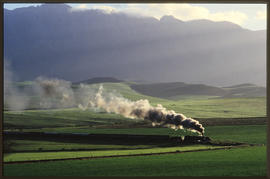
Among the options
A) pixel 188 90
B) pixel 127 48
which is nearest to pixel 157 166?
pixel 188 90

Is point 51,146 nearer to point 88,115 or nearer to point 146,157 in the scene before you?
point 146,157

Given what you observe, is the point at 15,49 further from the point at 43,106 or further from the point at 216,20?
the point at 216,20

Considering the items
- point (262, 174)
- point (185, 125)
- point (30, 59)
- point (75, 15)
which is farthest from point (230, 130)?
point (75, 15)

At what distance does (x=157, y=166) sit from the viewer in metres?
16.9

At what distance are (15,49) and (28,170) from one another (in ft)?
379

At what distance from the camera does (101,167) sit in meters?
16.5

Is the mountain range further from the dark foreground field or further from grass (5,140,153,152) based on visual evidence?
the dark foreground field

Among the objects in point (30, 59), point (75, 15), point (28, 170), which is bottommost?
point (28, 170)

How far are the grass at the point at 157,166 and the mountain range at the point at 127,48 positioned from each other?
92.5 m

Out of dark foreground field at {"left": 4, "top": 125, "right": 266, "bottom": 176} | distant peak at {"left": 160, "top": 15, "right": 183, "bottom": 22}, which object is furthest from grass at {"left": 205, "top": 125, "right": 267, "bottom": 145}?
distant peak at {"left": 160, "top": 15, "right": 183, "bottom": 22}

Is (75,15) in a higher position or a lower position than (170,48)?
higher

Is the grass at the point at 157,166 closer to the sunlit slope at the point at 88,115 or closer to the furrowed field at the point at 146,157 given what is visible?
the furrowed field at the point at 146,157

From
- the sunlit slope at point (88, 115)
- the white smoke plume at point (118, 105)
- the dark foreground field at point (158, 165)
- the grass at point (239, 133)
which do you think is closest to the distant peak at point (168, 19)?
the white smoke plume at point (118, 105)

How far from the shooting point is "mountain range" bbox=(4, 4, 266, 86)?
4633 inches
